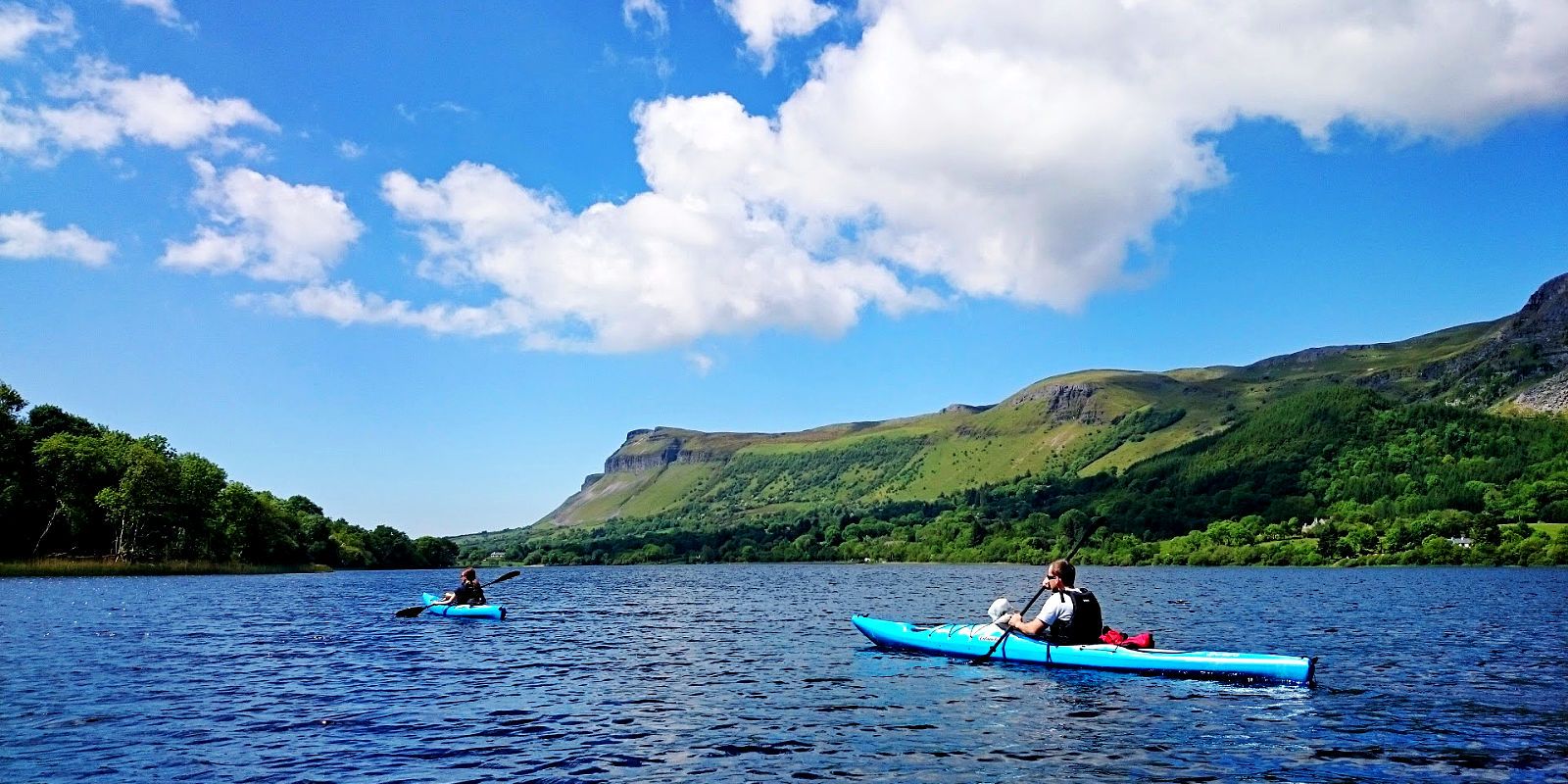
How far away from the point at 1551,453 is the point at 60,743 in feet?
791

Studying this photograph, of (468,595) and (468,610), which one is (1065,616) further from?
(468,595)

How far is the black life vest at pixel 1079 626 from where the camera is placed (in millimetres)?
30344

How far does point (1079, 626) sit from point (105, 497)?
354 ft

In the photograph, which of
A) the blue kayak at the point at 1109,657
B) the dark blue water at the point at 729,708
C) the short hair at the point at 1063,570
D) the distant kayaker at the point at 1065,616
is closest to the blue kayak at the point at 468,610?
the dark blue water at the point at 729,708

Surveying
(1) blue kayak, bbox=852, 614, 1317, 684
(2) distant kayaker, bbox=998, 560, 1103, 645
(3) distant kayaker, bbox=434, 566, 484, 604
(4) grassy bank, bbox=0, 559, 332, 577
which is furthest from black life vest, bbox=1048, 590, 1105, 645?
(4) grassy bank, bbox=0, 559, 332, 577

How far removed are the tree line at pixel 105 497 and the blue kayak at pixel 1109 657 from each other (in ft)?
336

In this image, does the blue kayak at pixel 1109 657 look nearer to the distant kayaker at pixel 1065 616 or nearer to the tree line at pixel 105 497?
the distant kayaker at pixel 1065 616

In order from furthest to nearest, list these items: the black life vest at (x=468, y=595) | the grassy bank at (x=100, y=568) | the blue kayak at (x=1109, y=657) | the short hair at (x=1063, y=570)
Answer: the grassy bank at (x=100, y=568), the black life vest at (x=468, y=595), the short hair at (x=1063, y=570), the blue kayak at (x=1109, y=657)

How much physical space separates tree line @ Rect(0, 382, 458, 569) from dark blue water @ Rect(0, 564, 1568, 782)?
220ft

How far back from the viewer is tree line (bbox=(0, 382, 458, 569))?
338 ft

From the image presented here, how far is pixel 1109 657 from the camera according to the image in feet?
95.6

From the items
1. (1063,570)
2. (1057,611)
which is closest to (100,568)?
(1057,611)

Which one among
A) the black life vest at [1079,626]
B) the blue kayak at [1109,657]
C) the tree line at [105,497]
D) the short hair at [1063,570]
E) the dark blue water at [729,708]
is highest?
the tree line at [105,497]

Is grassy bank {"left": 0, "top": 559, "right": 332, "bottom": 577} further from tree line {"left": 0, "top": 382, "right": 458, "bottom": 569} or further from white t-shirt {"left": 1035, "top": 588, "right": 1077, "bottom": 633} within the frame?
white t-shirt {"left": 1035, "top": 588, "right": 1077, "bottom": 633}
